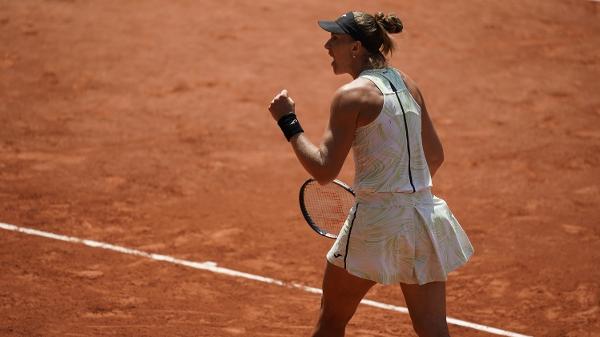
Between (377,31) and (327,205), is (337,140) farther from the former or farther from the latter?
(327,205)

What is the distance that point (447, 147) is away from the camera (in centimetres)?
1049

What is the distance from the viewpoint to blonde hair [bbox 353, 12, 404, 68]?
4.60m

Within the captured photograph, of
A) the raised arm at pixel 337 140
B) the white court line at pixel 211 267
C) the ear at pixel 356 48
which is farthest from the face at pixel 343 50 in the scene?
the white court line at pixel 211 267

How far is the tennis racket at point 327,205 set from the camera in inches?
211

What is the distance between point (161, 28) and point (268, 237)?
5969 millimetres

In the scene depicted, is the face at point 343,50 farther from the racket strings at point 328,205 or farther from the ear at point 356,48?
the racket strings at point 328,205

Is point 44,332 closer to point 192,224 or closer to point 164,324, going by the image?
point 164,324

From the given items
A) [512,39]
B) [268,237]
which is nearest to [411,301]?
[268,237]

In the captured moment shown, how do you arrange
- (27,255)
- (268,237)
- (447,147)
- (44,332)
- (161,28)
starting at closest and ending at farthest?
(44,332) → (27,255) → (268,237) → (447,147) → (161,28)

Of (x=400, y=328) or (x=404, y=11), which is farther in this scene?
(x=404, y=11)

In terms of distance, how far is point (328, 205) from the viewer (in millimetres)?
5391

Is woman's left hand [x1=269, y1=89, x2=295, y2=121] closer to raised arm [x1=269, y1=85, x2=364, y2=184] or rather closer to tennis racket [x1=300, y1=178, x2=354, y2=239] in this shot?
raised arm [x1=269, y1=85, x2=364, y2=184]

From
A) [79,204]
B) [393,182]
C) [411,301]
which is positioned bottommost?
[79,204]

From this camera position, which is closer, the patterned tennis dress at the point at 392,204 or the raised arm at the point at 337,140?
the raised arm at the point at 337,140
